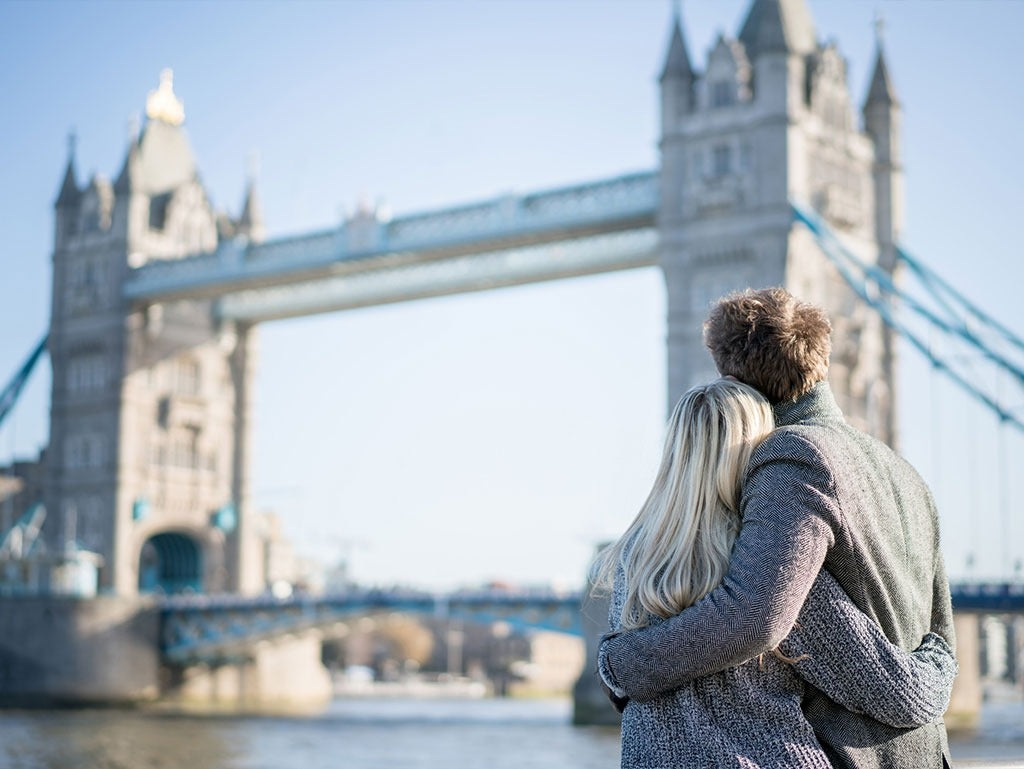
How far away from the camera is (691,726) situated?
2.35m

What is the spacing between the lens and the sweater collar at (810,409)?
8.25 feet

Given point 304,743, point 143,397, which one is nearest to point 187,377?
point 143,397

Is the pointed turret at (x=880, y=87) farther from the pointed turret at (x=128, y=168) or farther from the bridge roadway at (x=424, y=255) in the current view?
the pointed turret at (x=128, y=168)

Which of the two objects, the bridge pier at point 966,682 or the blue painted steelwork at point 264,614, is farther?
the blue painted steelwork at point 264,614

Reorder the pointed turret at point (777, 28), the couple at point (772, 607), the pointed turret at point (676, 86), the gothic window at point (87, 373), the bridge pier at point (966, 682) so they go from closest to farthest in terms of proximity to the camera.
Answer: the couple at point (772, 607) < the bridge pier at point (966, 682) < the pointed turret at point (777, 28) < the pointed turret at point (676, 86) < the gothic window at point (87, 373)

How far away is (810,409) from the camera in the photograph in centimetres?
252

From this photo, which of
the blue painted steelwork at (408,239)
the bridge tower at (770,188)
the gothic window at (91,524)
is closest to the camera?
the bridge tower at (770,188)

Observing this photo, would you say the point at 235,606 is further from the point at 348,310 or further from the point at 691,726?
the point at 691,726

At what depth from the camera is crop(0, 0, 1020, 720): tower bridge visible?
33.4m

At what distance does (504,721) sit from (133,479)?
471 inches

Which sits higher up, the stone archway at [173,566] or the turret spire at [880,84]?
the turret spire at [880,84]

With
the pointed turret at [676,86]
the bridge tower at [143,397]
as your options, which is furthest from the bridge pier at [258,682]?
the pointed turret at [676,86]

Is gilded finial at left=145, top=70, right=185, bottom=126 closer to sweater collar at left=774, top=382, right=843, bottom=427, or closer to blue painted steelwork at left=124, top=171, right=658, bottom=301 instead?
blue painted steelwork at left=124, top=171, right=658, bottom=301

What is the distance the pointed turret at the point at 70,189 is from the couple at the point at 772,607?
45.4 m
